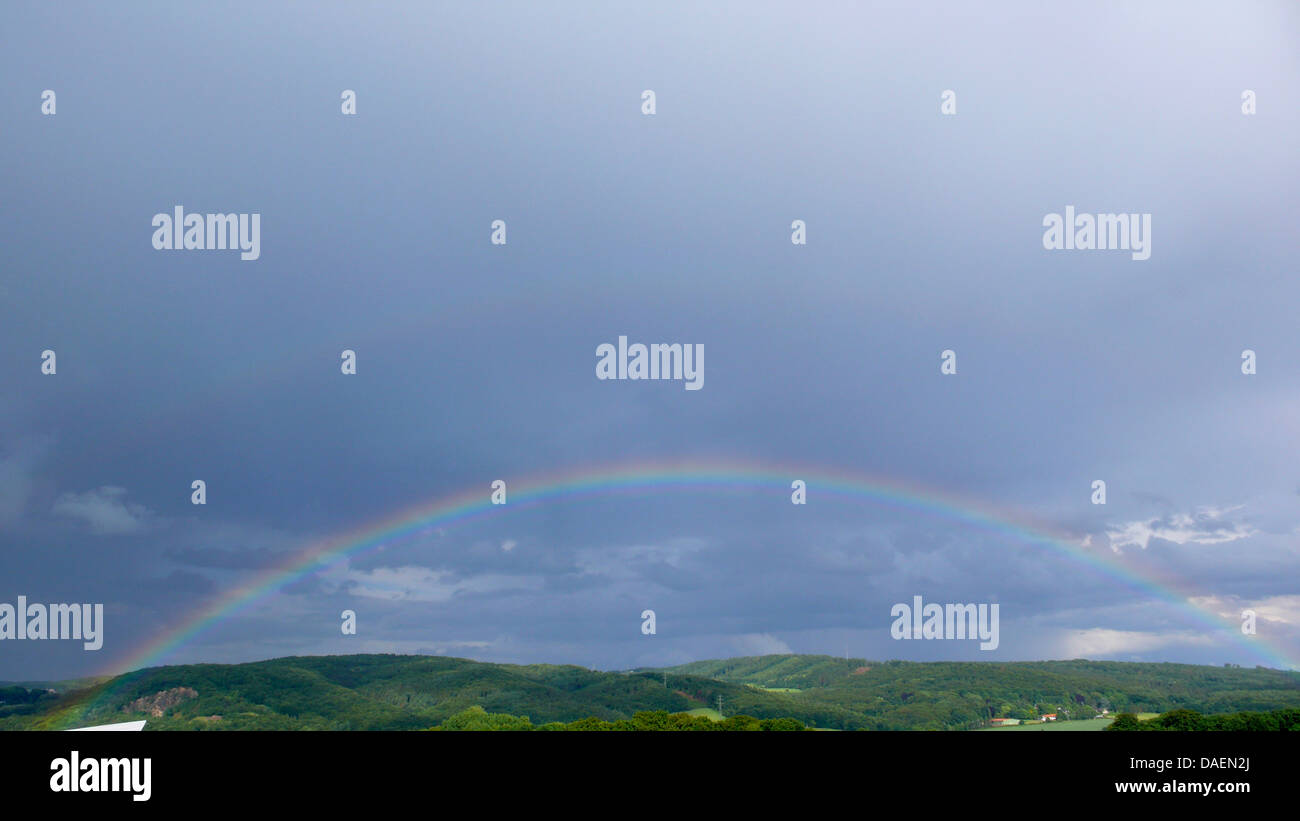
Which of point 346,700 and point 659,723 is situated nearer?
point 659,723

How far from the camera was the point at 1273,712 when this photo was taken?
339 ft

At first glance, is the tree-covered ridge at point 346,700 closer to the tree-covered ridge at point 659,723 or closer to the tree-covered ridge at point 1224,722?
the tree-covered ridge at point 659,723

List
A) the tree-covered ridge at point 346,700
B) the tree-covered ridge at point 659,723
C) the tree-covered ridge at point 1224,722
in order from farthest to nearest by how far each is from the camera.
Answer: the tree-covered ridge at point 346,700 → the tree-covered ridge at point 659,723 → the tree-covered ridge at point 1224,722

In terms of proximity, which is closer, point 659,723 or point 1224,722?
point 1224,722

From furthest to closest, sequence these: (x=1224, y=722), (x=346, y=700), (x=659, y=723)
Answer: (x=346, y=700) → (x=659, y=723) → (x=1224, y=722)

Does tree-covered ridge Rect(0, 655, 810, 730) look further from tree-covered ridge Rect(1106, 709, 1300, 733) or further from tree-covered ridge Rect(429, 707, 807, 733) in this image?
tree-covered ridge Rect(1106, 709, 1300, 733)

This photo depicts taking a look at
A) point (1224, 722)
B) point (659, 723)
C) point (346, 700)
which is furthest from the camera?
point (346, 700)

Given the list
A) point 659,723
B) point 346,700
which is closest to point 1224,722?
point 659,723

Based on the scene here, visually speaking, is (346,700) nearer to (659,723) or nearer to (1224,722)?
(659,723)

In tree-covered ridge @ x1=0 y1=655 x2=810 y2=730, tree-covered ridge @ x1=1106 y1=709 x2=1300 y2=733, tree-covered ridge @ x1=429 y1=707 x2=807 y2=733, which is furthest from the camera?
tree-covered ridge @ x1=0 y1=655 x2=810 y2=730

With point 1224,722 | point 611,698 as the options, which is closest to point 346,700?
point 611,698
